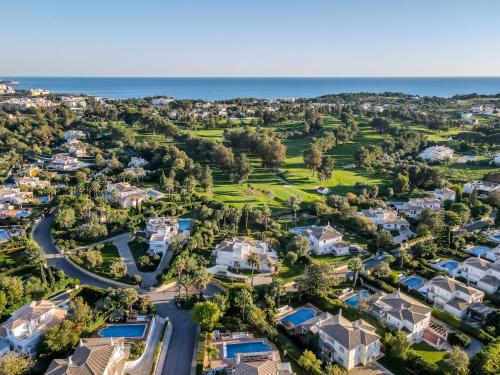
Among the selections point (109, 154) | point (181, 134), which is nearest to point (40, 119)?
point (109, 154)

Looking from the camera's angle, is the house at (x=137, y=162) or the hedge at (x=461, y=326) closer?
the hedge at (x=461, y=326)

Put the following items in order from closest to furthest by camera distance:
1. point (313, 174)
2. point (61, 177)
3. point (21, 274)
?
point (21, 274)
point (61, 177)
point (313, 174)

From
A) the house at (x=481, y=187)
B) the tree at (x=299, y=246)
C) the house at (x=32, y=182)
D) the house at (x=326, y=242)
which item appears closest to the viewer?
the tree at (x=299, y=246)

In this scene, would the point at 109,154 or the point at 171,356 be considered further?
the point at 109,154

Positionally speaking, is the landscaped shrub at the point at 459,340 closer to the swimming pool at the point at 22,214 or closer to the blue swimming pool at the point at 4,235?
the blue swimming pool at the point at 4,235

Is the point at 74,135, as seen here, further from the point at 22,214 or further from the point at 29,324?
the point at 29,324

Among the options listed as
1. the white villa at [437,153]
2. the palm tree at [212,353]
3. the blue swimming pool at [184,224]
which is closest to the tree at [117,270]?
the blue swimming pool at [184,224]

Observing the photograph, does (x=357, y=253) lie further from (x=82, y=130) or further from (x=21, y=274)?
(x=82, y=130)
